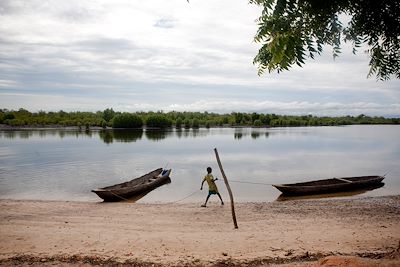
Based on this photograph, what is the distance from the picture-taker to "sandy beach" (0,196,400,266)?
791 cm

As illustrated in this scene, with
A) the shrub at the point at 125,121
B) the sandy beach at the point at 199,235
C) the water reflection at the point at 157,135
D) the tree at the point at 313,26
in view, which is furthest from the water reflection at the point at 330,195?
the shrub at the point at 125,121

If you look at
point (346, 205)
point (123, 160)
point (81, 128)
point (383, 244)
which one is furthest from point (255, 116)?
point (383, 244)

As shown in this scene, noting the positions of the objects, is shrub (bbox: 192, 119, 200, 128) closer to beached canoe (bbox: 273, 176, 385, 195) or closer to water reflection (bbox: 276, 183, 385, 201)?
beached canoe (bbox: 273, 176, 385, 195)

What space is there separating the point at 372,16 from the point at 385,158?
38955mm

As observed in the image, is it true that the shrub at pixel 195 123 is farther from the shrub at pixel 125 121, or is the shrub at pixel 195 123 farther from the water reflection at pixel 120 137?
the water reflection at pixel 120 137

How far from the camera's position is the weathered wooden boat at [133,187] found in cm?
1731

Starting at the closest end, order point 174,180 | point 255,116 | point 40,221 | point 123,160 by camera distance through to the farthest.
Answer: point 40,221 → point 174,180 → point 123,160 → point 255,116

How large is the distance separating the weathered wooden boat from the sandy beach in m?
1.31

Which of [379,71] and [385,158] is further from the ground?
[379,71]

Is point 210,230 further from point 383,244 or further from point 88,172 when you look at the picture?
point 88,172

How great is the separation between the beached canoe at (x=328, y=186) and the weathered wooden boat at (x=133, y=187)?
7.12m

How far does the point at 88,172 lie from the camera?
28.0 m

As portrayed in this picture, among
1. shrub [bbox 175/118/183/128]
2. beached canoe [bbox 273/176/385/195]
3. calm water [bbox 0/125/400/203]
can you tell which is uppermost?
shrub [bbox 175/118/183/128]

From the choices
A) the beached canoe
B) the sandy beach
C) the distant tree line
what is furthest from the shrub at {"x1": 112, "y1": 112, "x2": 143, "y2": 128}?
the sandy beach
